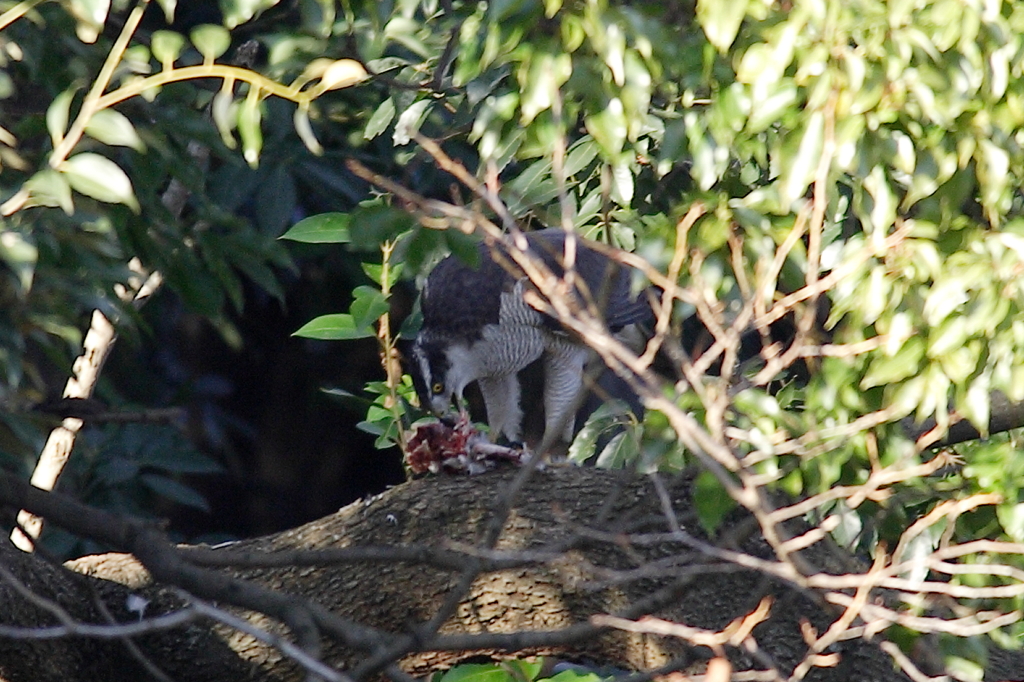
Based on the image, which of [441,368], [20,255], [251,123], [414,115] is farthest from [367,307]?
[441,368]

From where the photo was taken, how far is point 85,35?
4.61 ft

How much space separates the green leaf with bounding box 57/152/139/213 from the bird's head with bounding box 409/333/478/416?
87.0 inches

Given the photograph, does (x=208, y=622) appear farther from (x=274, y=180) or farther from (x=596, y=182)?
(x=274, y=180)

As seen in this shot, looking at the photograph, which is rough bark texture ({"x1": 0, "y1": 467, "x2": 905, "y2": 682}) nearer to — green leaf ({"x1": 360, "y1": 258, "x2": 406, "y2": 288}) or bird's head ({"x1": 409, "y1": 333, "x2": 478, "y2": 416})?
green leaf ({"x1": 360, "y1": 258, "x2": 406, "y2": 288})

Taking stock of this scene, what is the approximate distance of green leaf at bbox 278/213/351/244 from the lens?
228cm

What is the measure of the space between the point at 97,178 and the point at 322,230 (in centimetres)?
103

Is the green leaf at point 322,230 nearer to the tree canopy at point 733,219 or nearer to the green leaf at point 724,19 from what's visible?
the tree canopy at point 733,219

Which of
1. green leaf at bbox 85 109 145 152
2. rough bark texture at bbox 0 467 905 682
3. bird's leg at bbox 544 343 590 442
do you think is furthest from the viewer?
bird's leg at bbox 544 343 590 442

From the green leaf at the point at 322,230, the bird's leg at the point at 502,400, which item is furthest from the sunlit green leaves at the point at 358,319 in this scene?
the bird's leg at the point at 502,400

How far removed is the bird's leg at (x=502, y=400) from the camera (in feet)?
12.4

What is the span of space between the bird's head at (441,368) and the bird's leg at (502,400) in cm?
16

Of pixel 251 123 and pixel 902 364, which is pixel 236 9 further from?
pixel 902 364

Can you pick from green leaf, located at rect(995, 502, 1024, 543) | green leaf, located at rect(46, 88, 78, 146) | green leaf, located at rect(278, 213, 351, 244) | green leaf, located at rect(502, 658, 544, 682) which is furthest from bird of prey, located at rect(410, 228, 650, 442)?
green leaf, located at rect(46, 88, 78, 146)

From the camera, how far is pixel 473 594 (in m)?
2.22
